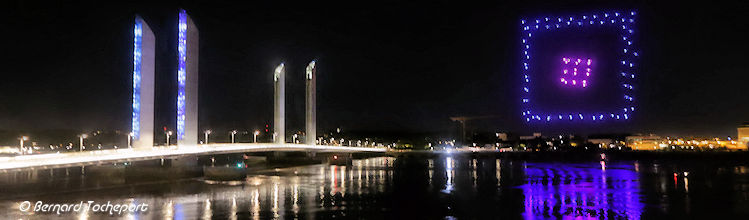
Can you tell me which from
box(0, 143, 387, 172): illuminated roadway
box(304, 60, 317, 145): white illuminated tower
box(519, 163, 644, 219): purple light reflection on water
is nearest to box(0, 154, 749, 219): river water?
box(519, 163, 644, 219): purple light reflection on water

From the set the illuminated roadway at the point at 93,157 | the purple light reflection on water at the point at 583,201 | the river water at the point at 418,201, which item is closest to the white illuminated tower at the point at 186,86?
the illuminated roadway at the point at 93,157

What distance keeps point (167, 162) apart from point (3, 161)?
61.4ft

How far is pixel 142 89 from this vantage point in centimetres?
4525

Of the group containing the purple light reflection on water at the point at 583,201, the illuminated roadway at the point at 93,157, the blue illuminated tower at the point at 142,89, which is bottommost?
the purple light reflection on water at the point at 583,201

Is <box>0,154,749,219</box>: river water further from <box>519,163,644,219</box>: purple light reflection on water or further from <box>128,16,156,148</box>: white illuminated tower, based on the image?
<box>128,16,156,148</box>: white illuminated tower

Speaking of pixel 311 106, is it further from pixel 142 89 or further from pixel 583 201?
pixel 583 201

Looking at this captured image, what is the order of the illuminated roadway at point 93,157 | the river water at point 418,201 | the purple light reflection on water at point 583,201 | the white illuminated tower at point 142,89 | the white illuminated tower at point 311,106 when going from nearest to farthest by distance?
the purple light reflection on water at point 583,201
the river water at point 418,201
the illuminated roadway at point 93,157
the white illuminated tower at point 142,89
the white illuminated tower at point 311,106

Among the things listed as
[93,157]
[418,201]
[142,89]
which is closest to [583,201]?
[418,201]

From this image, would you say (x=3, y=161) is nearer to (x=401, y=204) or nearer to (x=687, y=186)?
(x=401, y=204)

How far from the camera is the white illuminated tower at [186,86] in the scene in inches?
1897

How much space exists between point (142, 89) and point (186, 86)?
378 centimetres

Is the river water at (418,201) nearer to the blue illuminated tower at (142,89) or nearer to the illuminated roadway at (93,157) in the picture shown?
the illuminated roadway at (93,157)

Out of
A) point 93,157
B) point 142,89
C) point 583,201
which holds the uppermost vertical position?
point 142,89

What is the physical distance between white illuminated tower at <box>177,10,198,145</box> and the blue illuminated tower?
275cm
